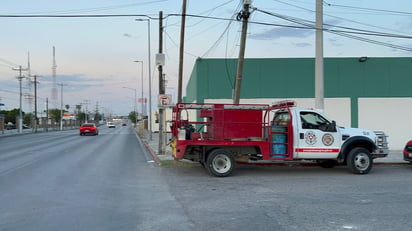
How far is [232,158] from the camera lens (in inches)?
469

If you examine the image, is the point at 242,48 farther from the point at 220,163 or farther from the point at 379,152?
the point at 379,152

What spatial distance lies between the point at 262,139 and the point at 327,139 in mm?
2024

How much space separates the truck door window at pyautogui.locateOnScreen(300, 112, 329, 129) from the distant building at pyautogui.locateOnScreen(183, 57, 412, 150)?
10686 mm

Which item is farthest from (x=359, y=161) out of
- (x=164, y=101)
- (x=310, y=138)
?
(x=164, y=101)

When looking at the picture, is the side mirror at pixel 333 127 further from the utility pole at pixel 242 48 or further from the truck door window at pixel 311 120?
the utility pole at pixel 242 48

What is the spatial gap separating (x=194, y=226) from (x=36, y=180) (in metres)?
6.44

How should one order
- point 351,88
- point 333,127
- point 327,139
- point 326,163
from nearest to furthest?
point 333,127, point 327,139, point 326,163, point 351,88

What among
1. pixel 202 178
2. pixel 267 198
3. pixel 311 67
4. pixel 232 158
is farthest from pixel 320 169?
pixel 311 67

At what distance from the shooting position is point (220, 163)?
11.9 m

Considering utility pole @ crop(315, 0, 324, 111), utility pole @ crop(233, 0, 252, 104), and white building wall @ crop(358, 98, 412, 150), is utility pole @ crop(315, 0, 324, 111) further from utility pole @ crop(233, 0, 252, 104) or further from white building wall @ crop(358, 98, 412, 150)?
white building wall @ crop(358, 98, 412, 150)

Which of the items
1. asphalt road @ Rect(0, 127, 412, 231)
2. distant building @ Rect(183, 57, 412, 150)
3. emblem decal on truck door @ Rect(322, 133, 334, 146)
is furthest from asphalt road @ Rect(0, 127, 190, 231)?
distant building @ Rect(183, 57, 412, 150)

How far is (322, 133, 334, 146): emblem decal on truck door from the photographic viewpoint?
12.2m

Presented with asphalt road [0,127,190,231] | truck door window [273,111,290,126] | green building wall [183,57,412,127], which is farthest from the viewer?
green building wall [183,57,412,127]

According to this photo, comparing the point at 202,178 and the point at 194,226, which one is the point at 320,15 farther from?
the point at 194,226
